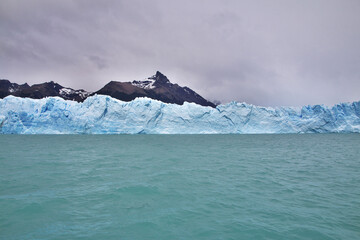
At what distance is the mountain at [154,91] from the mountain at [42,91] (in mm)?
16455

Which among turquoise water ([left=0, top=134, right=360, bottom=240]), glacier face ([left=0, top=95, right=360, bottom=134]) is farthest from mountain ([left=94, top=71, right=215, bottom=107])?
turquoise water ([left=0, top=134, right=360, bottom=240])

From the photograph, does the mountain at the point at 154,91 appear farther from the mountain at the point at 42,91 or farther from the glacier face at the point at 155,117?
the glacier face at the point at 155,117

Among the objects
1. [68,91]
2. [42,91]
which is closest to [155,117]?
[42,91]

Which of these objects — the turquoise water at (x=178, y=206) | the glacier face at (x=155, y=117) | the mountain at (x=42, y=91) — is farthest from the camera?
the mountain at (x=42, y=91)

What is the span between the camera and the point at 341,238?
3.88 meters

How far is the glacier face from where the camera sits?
148ft

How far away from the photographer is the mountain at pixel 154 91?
112 meters

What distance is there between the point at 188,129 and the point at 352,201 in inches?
1867

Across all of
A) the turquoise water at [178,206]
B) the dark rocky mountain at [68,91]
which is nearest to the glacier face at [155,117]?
the turquoise water at [178,206]

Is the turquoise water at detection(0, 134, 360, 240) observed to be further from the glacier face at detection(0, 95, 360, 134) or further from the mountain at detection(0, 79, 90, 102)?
the mountain at detection(0, 79, 90, 102)

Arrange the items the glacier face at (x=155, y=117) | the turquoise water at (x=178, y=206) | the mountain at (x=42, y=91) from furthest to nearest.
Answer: the mountain at (x=42, y=91), the glacier face at (x=155, y=117), the turquoise water at (x=178, y=206)

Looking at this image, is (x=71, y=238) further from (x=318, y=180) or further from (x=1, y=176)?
(x=318, y=180)

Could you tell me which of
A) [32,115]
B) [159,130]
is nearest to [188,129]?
[159,130]

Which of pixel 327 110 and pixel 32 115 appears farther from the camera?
pixel 327 110
